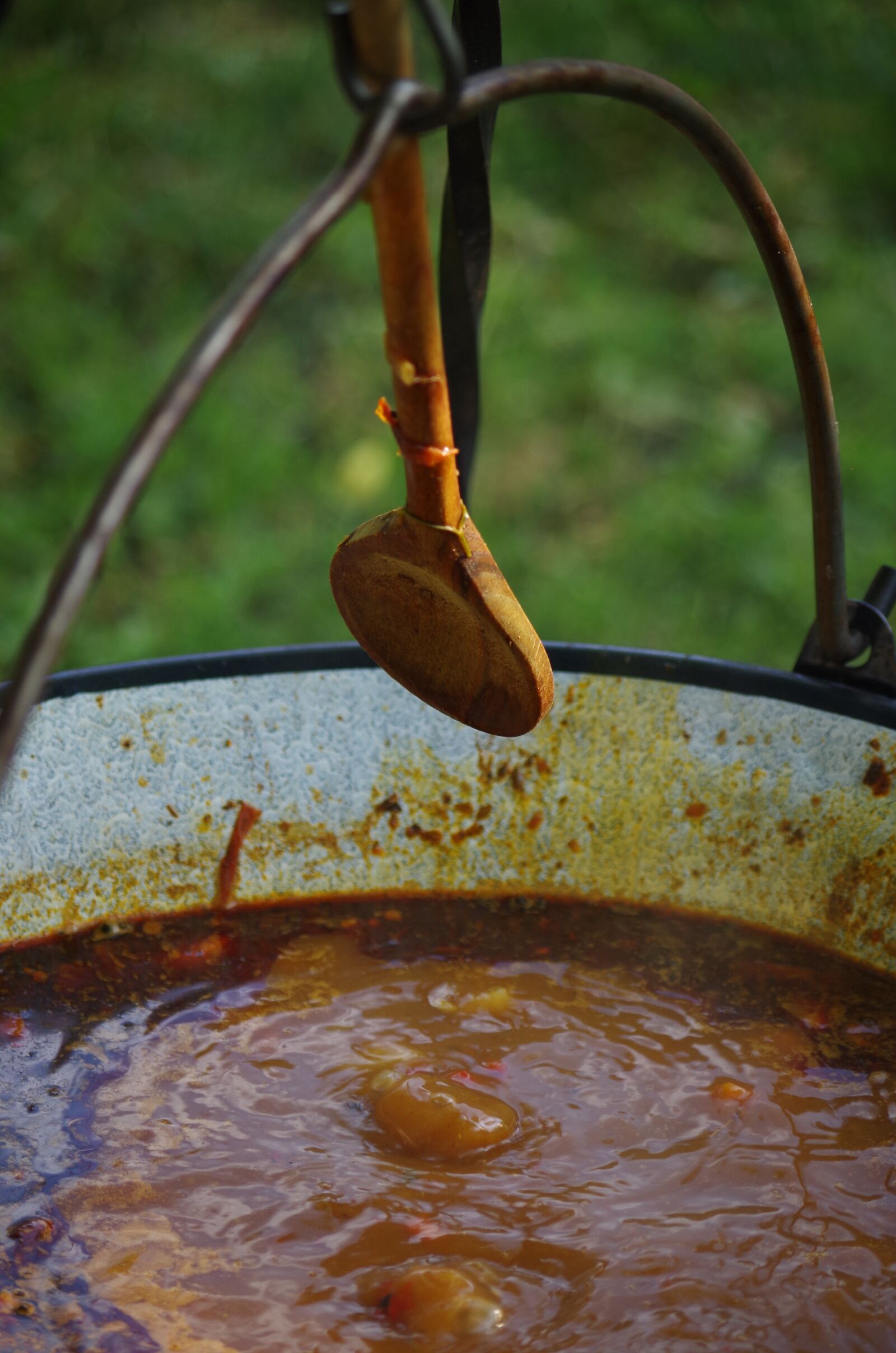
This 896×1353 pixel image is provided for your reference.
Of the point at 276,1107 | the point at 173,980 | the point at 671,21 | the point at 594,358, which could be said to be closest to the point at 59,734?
the point at 173,980

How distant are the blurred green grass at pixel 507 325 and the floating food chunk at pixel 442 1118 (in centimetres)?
197

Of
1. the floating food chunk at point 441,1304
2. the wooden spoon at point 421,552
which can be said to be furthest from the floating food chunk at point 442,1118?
the wooden spoon at point 421,552

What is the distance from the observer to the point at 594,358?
3.74 m

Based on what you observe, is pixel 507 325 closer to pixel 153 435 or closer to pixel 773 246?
pixel 773 246

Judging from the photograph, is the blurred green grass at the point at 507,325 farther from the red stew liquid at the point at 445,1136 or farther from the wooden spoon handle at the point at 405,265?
the wooden spoon handle at the point at 405,265

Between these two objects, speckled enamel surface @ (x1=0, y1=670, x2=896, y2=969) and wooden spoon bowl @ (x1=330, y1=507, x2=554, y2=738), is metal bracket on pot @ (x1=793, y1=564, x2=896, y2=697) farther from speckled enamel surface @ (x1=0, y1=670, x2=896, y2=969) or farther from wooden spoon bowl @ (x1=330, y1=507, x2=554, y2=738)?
wooden spoon bowl @ (x1=330, y1=507, x2=554, y2=738)

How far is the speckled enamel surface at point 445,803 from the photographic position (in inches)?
54.7

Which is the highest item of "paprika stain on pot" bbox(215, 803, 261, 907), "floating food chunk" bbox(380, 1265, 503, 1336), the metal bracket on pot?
the metal bracket on pot

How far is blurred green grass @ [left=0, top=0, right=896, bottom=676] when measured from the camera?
321 centimetres

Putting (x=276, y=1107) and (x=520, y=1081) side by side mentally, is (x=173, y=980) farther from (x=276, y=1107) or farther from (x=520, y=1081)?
(x=520, y=1081)

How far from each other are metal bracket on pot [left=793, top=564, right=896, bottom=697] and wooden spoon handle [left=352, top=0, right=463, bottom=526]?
2.00 ft

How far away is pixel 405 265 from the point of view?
81 cm

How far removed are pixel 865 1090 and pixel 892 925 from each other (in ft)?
0.79

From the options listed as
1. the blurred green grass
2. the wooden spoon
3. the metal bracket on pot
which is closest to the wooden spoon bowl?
the wooden spoon
